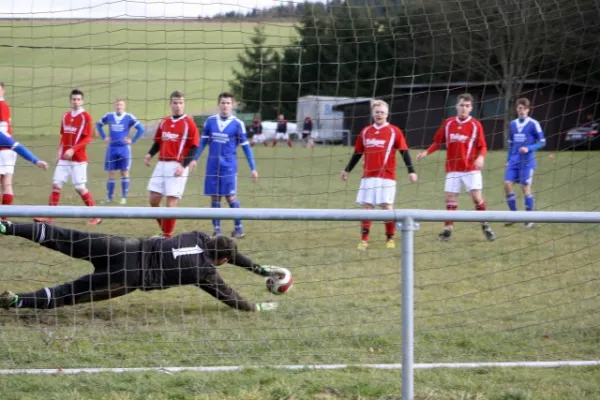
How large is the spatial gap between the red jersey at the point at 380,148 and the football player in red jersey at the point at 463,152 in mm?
419

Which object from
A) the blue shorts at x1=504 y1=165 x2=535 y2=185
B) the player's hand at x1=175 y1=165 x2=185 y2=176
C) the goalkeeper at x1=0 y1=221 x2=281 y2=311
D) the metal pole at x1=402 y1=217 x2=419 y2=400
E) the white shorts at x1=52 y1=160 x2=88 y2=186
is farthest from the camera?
the blue shorts at x1=504 y1=165 x2=535 y2=185

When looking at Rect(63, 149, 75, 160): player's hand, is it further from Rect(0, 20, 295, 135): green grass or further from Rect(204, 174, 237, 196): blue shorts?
Rect(0, 20, 295, 135): green grass

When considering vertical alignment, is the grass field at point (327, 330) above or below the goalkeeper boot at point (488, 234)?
below

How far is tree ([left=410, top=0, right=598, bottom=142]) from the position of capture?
19.1 ft

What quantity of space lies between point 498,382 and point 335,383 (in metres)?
0.94

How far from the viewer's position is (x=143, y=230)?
9734mm

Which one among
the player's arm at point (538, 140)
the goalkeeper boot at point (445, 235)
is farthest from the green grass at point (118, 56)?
the player's arm at point (538, 140)

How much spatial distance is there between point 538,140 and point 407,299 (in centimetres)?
747

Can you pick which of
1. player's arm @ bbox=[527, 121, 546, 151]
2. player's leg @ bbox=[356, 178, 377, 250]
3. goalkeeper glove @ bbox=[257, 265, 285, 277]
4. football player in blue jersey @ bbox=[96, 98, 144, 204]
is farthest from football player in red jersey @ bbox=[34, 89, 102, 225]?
player's arm @ bbox=[527, 121, 546, 151]

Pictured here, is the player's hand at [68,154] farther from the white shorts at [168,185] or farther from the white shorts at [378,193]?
the white shorts at [378,193]

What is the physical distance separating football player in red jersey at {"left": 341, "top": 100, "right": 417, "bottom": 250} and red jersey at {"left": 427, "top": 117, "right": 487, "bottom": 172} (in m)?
0.51

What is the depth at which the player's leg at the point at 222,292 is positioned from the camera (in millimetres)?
5871

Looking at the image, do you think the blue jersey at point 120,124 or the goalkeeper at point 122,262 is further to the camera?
the blue jersey at point 120,124

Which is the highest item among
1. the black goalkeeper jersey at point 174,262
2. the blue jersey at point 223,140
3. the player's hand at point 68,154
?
the blue jersey at point 223,140
